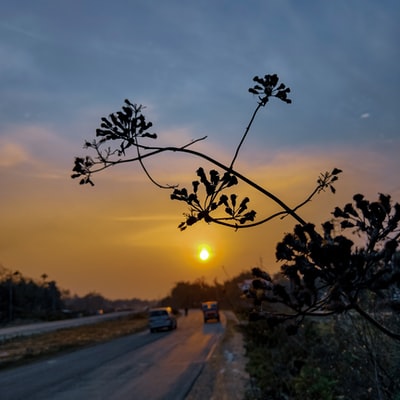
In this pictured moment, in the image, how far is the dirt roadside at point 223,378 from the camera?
14.0 m

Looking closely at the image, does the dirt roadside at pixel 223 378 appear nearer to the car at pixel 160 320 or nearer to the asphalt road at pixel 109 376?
the asphalt road at pixel 109 376

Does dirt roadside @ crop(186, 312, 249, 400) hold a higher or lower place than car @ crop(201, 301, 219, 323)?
lower

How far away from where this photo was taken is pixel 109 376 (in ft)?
61.0

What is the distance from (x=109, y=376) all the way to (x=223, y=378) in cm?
409

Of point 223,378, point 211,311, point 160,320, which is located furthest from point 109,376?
point 211,311

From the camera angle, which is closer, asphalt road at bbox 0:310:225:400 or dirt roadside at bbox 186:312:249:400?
dirt roadside at bbox 186:312:249:400

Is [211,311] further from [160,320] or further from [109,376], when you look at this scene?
[109,376]

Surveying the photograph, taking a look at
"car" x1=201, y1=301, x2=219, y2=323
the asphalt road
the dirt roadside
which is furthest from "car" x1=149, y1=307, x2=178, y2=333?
the dirt roadside

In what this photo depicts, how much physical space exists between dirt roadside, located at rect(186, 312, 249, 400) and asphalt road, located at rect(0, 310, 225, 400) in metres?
0.32

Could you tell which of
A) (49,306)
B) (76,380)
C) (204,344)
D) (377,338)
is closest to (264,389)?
(377,338)

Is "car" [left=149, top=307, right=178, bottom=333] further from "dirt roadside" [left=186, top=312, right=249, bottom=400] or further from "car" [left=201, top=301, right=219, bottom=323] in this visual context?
"dirt roadside" [left=186, top=312, right=249, bottom=400]

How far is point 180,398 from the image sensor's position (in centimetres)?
1403

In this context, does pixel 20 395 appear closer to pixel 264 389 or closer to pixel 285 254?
pixel 264 389

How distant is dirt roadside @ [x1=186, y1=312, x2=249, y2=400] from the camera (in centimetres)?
1402
